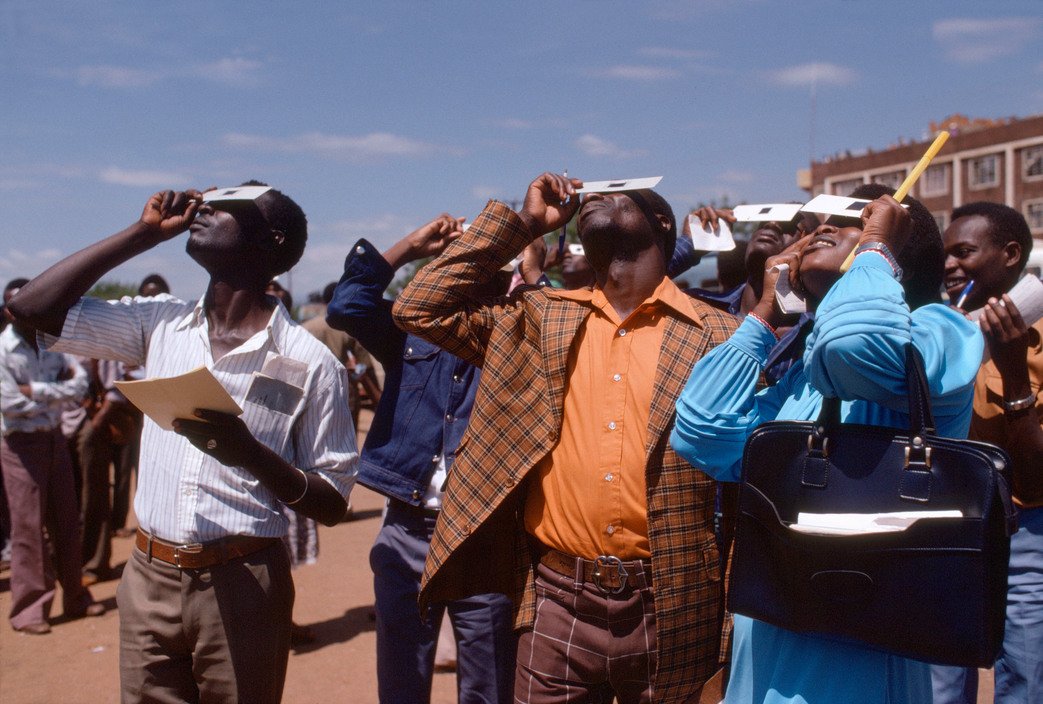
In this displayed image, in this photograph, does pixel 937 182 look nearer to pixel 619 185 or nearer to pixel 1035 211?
pixel 1035 211

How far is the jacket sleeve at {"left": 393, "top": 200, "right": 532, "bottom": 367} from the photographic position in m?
2.97

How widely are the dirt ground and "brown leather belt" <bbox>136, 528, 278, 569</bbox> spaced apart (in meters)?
2.46

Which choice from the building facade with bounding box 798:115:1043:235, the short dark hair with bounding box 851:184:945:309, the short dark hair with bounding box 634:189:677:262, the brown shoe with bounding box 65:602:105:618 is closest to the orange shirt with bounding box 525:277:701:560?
the short dark hair with bounding box 634:189:677:262

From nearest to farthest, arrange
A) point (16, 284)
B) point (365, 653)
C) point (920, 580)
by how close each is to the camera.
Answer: point (920, 580)
point (365, 653)
point (16, 284)

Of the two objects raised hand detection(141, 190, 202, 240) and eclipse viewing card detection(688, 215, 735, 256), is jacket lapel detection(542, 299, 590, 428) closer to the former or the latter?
raised hand detection(141, 190, 202, 240)

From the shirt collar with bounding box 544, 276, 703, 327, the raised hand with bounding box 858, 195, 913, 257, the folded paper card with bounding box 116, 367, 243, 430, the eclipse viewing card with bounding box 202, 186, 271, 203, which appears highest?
the eclipse viewing card with bounding box 202, 186, 271, 203

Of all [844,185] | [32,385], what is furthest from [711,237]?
[844,185]

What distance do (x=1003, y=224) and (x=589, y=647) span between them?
7.98 feet

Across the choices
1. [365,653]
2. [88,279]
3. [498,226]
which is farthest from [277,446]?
[365,653]

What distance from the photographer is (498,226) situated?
10.0ft

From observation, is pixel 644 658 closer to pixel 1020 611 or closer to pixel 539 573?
pixel 539 573

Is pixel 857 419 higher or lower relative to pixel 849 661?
higher

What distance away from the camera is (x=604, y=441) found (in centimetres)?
272

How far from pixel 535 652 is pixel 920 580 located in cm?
132
